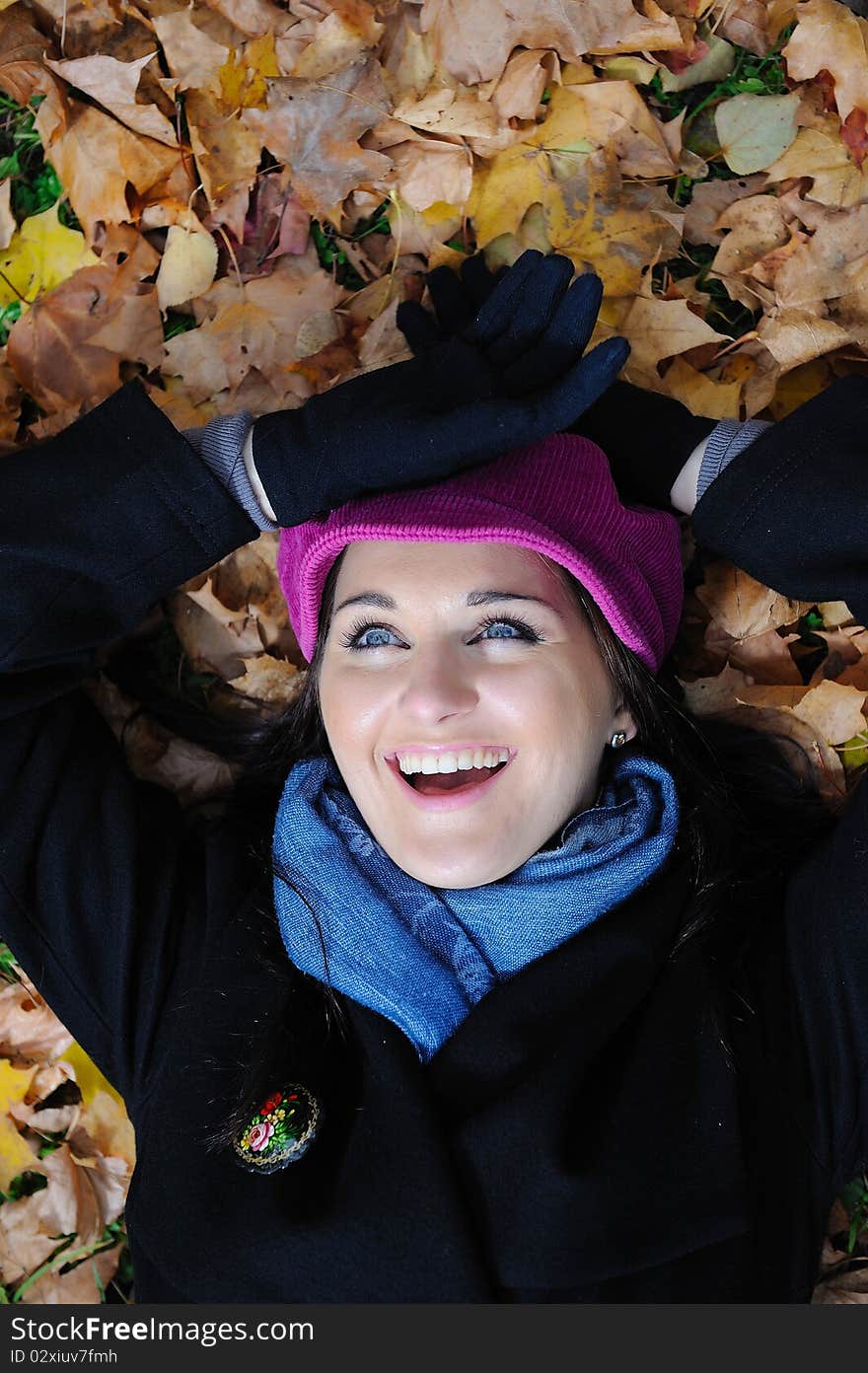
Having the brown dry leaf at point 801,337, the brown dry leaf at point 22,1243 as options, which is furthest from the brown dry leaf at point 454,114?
the brown dry leaf at point 22,1243

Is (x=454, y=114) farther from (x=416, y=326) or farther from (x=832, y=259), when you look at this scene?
(x=832, y=259)

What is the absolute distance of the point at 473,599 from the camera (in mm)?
2057

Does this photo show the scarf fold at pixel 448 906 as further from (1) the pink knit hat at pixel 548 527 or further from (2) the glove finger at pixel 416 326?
(2) the glove finger at pixel 416 326

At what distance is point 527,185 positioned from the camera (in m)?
2.52

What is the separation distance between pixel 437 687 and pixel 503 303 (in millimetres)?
723

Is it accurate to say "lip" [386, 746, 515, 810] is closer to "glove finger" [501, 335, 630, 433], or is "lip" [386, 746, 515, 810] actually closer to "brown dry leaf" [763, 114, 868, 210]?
"glove finger" [501, 335, 630, 433]

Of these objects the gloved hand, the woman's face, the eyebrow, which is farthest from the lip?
the gloved hand

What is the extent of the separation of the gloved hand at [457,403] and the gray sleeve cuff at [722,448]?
35 centimetres

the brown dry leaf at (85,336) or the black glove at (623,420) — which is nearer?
the black glove at (623,420)

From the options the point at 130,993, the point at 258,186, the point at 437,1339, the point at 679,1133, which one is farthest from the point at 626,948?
the point at 258,186

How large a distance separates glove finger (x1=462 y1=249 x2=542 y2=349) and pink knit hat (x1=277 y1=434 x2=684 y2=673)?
0.22 m

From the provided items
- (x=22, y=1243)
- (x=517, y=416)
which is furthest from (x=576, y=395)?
(x=22, y=1243)

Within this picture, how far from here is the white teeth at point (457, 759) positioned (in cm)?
204

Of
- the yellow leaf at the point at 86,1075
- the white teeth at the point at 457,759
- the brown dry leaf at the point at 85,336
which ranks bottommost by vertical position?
the yellow leaf at the point at 86,1075
